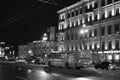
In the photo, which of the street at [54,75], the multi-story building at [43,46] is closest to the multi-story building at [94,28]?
the multi-story building at [43,46]

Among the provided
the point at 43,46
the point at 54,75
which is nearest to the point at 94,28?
the point at 43,46

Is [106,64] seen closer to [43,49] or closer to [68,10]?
[68,10]

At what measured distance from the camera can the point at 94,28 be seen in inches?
2482

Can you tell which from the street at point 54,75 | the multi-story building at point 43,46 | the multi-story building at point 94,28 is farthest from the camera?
the multi-story building at point 43,46

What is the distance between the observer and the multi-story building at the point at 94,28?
55.2 m

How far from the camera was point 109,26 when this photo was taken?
188ft

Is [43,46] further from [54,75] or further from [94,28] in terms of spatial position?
[54,75]

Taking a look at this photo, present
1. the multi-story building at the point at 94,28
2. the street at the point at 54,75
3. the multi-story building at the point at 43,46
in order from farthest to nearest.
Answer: the multi-story building at the point at 43,46
the multi-story building at the point at 94,28
the street at the point at 54,75

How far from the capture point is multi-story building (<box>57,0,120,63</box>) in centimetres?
5516

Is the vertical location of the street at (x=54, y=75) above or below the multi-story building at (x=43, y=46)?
below

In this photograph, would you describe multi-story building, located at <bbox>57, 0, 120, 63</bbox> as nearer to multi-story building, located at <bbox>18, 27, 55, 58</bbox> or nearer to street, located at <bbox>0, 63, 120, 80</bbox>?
multi-story building, located at <bbox>18, 27, 55, 58</bbox>

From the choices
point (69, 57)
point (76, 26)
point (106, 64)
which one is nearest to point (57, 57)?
point (69, 57)

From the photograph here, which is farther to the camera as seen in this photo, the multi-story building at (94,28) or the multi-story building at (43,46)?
the multi-story building at (43,46)

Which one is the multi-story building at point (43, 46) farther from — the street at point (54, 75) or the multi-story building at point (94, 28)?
the street at point (54, 75)
